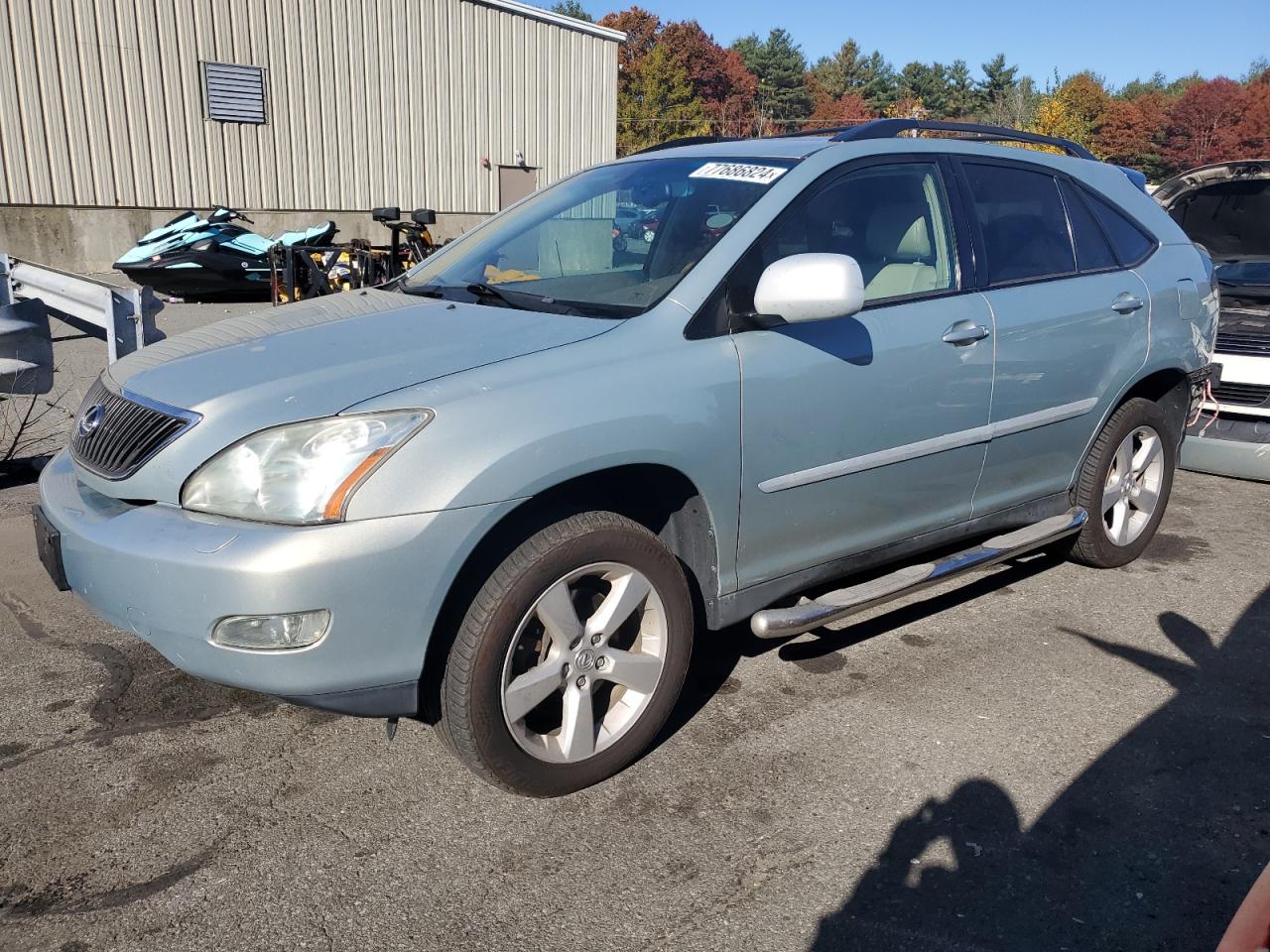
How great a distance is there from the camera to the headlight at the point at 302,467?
8.00 ft

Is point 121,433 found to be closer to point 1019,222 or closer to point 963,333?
point 963,333

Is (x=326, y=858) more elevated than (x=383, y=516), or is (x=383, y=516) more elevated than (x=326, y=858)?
(x=383, y=516)

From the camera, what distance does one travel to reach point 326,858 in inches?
102

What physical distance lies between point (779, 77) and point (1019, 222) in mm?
100354

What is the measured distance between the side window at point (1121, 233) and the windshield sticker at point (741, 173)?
179cm

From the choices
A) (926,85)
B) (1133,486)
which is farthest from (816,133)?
(926,85)

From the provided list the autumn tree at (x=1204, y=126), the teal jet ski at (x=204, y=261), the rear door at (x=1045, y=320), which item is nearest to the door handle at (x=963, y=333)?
the rear door at (x=1045, y=320)

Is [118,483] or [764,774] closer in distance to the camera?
[118,483]

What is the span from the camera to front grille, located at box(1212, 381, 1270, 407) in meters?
5.79

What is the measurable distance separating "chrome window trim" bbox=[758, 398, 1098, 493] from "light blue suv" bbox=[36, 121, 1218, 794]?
0.01m

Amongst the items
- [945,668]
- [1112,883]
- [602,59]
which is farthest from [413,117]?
[1112,883]

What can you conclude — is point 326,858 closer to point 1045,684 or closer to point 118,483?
point 118,483

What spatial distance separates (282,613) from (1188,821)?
244cm

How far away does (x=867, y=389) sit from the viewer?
3.32m
